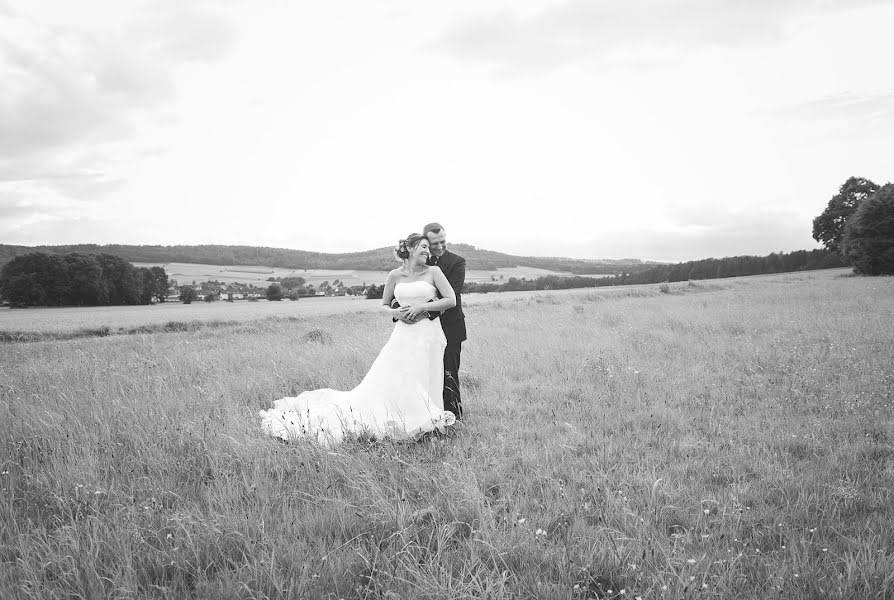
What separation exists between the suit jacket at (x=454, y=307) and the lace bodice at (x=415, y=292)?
0.47 metres

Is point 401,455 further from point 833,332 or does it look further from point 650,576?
point 833,332

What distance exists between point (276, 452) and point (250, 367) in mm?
6002

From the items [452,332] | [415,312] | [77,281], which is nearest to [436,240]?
[415,312]

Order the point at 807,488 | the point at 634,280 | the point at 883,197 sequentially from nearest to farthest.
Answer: the point at 807,488 < the point at 883,197 < the point at 634,280

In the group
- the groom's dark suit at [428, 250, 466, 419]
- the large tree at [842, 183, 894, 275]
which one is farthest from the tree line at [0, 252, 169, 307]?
the large tree at [842, 183, 894, 275]

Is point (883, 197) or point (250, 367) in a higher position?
point (883, 197)

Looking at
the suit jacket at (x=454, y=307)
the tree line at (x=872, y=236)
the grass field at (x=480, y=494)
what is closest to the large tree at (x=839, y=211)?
the tree line at (x=872, y=236)

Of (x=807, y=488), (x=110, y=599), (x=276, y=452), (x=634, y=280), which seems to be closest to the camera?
(x=110, y=599)

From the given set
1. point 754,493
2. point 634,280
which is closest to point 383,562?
point 754,493

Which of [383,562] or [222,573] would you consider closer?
[222,573]

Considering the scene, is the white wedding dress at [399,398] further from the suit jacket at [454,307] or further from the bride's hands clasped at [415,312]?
the suit jacket at [454,307]

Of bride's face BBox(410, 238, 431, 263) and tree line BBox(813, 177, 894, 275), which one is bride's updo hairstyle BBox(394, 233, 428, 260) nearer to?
bride's face BBox(410, 238, 431, 263)

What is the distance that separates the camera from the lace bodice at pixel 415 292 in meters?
6.16

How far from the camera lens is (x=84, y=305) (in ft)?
157
